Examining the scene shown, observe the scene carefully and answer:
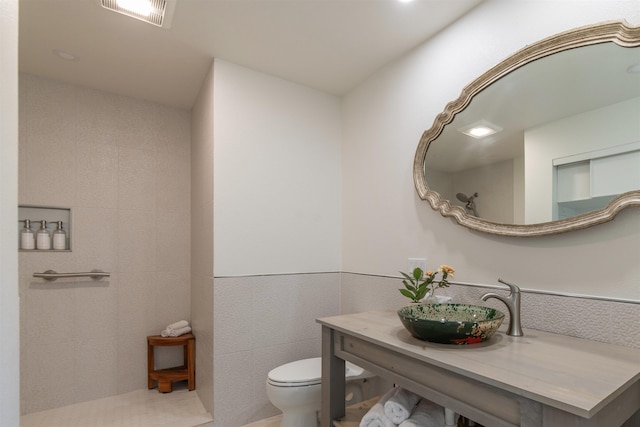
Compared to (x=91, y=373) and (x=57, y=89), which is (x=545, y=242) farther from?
(x=57, y=89)

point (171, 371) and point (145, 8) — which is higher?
point (145, 8)

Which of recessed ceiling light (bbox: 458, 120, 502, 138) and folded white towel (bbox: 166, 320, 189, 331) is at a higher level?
recessed ceiling light (bbox: 458, 120, 502, 138)

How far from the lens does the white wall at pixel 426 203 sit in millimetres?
1187

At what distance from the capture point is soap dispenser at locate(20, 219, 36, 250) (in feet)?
7.39

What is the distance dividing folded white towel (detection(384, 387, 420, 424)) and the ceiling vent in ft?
6.81

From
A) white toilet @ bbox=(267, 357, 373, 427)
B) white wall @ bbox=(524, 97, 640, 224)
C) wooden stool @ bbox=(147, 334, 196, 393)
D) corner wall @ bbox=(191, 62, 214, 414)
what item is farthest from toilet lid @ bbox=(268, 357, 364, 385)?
white wall @ bbox=(524, 97, 640, 224)

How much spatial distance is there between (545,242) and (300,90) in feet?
6.08

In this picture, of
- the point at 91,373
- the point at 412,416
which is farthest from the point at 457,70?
the point at 91,373

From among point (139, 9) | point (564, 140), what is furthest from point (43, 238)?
point (564, 140)

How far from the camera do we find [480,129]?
63.6 inches

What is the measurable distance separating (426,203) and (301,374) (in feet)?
3.94

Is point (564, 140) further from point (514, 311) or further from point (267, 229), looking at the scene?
point (267, 229)

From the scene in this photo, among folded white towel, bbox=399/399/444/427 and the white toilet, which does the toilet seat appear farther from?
folded white towel, bbox=399/399/444/427

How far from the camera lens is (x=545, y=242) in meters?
1.33
